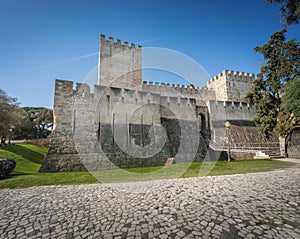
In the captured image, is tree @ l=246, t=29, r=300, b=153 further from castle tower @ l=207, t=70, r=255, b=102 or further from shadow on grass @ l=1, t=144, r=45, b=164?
shadow on grass @ l=1, t=144, r=45, b=164

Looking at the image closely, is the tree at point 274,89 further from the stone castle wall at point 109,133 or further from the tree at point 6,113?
the tree at point 6,113

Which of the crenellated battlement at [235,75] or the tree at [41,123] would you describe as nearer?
the crenellated battlement at [235,75]

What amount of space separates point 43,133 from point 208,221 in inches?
1318

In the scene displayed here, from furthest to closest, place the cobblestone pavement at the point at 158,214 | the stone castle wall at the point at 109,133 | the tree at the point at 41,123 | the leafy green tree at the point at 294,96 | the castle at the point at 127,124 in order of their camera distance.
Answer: the tree at the point at 41,123 < the castle at the point at 127,124 < the stone castle wall at the point at 109,133 < the leafy green tree at the point at 294,96 < the cobblestone pavement at the point at 158,214

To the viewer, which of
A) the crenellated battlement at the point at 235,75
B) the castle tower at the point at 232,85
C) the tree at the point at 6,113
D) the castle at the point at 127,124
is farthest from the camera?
the crenellated battlement at the point at 235,75

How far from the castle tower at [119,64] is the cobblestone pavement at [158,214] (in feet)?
50.7

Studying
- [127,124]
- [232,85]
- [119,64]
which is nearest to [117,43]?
[119,64]

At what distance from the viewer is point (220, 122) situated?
1745 centimetres

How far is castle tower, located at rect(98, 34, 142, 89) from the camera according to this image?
17500 mm

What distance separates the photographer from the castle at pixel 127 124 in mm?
9188

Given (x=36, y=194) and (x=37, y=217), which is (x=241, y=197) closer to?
(x=37, y=217)

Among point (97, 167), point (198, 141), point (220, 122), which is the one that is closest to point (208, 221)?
point (97, 167)

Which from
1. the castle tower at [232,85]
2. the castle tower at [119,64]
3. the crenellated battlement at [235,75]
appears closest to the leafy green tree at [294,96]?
the castle tower at [119,64]

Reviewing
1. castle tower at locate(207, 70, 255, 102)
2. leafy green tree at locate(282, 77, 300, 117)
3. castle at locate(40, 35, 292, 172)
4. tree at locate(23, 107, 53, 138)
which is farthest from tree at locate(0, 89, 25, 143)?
castle tower at locate(207, 70, 255, 102)
